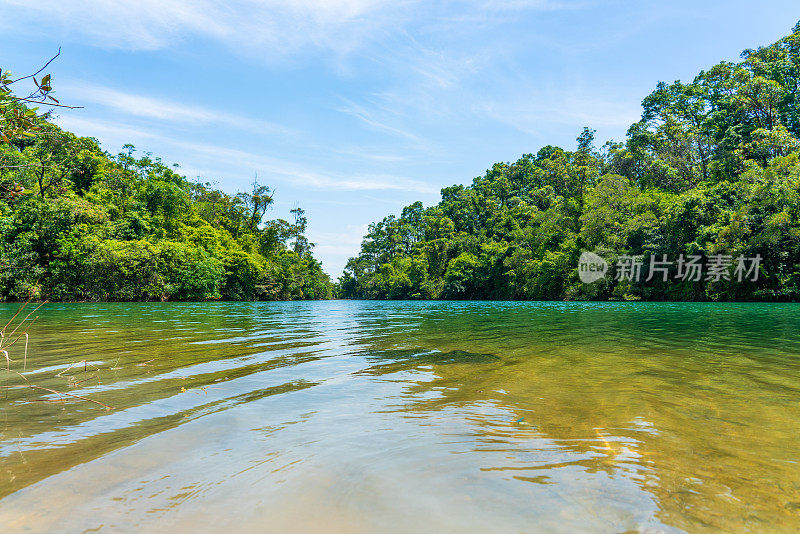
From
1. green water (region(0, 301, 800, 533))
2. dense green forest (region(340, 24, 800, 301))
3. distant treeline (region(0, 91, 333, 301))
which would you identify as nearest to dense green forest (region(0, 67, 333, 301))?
distant treeline (region(0, 91, 333, 301))

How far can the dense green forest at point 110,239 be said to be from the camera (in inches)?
1312

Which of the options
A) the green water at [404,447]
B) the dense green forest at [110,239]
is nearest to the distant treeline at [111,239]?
the dense green forest at [110,239]

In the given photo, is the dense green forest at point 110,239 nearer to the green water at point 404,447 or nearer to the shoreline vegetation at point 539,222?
the shoreline vegetation at point 539,222

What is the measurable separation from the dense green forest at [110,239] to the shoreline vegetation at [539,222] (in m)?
A: 0.14

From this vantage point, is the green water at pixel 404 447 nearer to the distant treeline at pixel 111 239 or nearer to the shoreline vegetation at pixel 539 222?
the shoreline vegetation at pixel 539 222

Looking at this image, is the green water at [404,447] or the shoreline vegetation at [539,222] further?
the shoreline vegetation at [539,222]

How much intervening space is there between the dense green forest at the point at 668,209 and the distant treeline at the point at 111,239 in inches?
1158

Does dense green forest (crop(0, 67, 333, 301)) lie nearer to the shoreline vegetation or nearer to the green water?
the shoreline vegetation

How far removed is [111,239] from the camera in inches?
1463

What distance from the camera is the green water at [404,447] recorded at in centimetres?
203

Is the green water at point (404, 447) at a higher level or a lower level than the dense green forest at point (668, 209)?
lower

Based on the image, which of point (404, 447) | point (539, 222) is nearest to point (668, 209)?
point (539, 222)

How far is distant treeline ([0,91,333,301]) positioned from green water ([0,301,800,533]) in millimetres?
27027

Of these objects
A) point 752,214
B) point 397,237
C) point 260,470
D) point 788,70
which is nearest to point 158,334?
point 260,470
